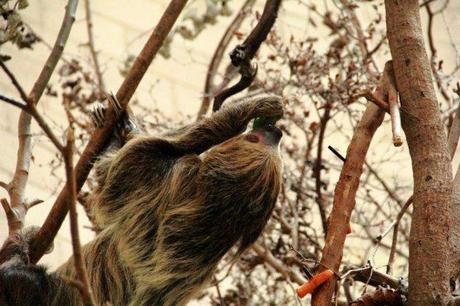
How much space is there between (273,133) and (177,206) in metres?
0.49

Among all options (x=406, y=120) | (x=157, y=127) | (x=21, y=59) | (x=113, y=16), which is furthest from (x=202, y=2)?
(x=406, y=120)

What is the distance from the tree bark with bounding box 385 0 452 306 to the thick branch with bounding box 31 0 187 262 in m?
0.86

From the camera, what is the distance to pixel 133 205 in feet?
10.6

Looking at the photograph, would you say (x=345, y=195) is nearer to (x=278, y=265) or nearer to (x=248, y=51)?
(x=248, y=51)

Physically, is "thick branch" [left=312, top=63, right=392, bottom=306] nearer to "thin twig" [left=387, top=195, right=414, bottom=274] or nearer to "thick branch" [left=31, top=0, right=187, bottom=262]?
"thin twig" [left=387, top=195, right=414, bottom=274]

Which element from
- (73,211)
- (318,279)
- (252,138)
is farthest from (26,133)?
(73,211)

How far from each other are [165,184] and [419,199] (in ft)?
3.82

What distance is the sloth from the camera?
3.12 m

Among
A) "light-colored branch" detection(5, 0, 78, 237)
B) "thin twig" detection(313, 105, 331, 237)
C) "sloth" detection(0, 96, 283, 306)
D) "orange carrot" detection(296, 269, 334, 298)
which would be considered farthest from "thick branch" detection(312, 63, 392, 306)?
"light-colored branch" detection(5, 0, 78, 237)

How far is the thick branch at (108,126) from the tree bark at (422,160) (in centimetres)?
86

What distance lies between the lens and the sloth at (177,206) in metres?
3.12

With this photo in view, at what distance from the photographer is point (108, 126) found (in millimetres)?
3139

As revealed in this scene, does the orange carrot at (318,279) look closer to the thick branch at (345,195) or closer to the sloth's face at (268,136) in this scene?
the thick branch at (345,195)

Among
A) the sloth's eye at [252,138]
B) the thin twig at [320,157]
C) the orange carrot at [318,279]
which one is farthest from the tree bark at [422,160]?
the thin twig at [320,157]
